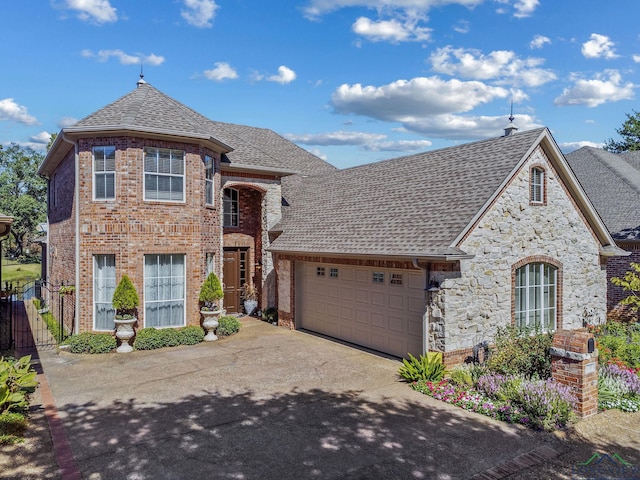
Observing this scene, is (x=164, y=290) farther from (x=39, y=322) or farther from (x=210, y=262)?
(x=39, y=322)

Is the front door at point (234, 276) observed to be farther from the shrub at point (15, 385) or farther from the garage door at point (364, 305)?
the shrub at point (15, 385)

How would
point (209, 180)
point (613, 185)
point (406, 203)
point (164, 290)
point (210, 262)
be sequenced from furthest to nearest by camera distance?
1. point (613, 185)
2. point (210, 262)
3. point (209, 180)
4. point (164, 290)
5. point (406, 203)

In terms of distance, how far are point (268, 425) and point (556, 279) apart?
9.74 metres

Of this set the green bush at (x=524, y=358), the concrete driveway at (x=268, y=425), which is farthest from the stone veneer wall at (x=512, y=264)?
the concrete driveway at (x=268, y=425)

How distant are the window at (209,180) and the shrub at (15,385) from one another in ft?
25.7

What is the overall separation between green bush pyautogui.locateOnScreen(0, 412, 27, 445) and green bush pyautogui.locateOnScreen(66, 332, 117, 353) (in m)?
5.23

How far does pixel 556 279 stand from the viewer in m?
13.1

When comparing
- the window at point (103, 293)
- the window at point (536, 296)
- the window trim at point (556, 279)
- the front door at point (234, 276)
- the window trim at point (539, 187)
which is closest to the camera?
the window trim at point (556, 279)

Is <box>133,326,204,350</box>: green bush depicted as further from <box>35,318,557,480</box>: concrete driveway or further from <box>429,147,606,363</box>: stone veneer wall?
<box>429,147,606,363</box>: stone veneer wall

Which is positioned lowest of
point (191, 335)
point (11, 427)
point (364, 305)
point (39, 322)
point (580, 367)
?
point (39, 322)

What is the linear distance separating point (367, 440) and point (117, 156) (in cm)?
1089

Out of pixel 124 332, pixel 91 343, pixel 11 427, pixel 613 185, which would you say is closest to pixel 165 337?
pixel 124 332

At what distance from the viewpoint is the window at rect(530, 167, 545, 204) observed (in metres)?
12.6

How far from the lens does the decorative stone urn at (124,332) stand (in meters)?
12.9
